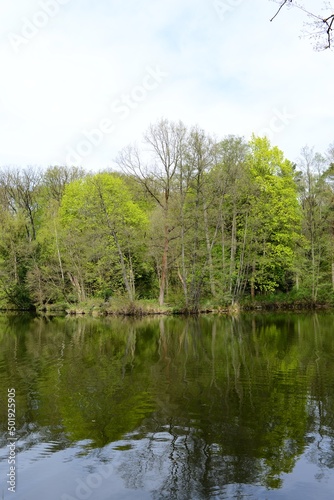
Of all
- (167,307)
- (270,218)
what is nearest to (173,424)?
(167,307)

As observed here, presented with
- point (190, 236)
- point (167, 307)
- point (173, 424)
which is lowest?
point (173, 424)

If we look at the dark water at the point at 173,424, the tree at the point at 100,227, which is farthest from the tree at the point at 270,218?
the dark water at the point at 173,424

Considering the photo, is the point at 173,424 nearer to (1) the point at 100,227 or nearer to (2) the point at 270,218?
(1) the point at 100,227

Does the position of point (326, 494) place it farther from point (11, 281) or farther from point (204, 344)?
point (11, 281)

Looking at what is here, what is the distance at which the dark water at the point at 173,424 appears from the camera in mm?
5852

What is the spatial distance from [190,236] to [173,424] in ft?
91.2

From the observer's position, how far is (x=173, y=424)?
800 cm

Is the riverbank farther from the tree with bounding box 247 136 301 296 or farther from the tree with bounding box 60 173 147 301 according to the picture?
the tree with bounding box 247 136 301 296

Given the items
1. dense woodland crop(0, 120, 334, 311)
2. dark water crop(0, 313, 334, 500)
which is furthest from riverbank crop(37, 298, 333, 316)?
dark water crop(0, 313, 334, 500)

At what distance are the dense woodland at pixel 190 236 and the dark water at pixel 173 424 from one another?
20391mm

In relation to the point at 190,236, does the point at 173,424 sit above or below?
below

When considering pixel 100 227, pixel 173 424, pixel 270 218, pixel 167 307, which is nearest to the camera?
pixel 173 424

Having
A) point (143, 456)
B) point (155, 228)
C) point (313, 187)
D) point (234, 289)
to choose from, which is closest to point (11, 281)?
point (155, 228)

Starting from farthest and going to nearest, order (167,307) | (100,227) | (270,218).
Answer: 1. (270,218)
2. (100,227)
3. (167,307)
